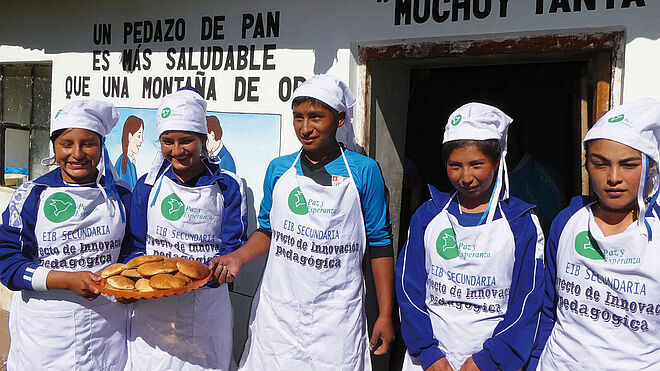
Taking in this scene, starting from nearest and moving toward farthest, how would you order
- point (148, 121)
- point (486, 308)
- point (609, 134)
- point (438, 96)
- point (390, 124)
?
point (609, 134) < point (486, 308) < point (390, 124) < point (148, 121) < point (438, 96)

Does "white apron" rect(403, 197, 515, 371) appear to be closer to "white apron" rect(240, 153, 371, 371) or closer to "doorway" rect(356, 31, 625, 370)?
"white apron" rect(240, 153, 371, 371)

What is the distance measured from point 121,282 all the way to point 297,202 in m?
0.86

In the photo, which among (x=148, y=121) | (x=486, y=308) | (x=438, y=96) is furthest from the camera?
(x=438, y=96)

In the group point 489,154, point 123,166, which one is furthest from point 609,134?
point 123,166

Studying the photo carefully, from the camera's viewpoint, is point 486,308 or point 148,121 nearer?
point 486,308

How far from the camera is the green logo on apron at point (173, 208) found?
2811 millimetres

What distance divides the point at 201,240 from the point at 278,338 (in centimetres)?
64

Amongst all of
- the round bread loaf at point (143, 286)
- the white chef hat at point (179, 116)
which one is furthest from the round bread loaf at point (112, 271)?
the white chef hat at point (179, 116)

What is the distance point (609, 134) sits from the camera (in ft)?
6.48

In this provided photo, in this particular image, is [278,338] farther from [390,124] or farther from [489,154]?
[390,124]

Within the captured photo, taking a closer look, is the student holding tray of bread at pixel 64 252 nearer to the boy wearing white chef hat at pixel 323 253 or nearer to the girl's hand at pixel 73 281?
the girl's hand at pixel 73 281

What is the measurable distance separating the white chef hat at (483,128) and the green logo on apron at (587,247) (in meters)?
0.34

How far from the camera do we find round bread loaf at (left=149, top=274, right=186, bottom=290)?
2404 millimetres

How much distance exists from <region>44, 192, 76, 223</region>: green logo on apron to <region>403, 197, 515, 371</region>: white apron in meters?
1.71
